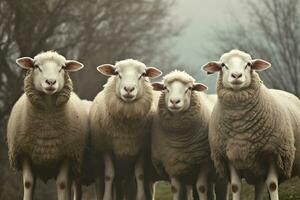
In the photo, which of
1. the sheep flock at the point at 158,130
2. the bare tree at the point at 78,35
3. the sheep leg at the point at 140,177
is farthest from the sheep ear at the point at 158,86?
the bare tree at the point at 78,35

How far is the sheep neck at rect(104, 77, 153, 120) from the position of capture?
10.8 metres

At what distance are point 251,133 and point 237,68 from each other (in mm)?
960

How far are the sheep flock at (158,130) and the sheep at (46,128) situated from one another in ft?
0.05

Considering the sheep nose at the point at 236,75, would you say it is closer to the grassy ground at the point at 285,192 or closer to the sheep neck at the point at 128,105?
the sheep neck at the point at 128,105

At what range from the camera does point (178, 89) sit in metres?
10.7

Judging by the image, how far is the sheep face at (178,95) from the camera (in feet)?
34.4

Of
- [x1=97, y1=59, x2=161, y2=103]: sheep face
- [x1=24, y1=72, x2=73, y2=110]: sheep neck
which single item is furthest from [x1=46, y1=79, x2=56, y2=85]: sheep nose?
[x1=97, y1=59, x2=161, y2=103]: sheep face

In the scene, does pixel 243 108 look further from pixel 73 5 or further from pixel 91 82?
pixel 91 82

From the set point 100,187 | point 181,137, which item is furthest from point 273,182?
point 100,187

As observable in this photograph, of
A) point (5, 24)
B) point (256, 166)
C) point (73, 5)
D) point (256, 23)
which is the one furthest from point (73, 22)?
point (256, 166)

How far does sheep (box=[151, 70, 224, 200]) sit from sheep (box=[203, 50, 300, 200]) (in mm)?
697

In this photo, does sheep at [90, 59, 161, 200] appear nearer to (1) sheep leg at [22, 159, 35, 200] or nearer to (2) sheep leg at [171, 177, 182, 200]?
(2) sheep leg at [171, 177, 182, 200]

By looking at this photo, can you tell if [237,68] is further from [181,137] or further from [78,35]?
[78,35]

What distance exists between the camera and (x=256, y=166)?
9852mm
